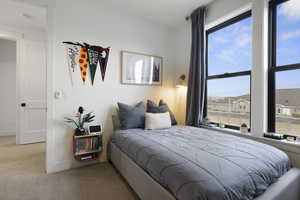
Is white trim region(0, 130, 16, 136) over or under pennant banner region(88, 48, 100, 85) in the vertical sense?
under

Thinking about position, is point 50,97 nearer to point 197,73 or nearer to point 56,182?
point 56,182

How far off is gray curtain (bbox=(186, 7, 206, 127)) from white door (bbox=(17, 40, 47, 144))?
345cm

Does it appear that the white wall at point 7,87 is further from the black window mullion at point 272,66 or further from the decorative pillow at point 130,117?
the black window mullion at point 272,66

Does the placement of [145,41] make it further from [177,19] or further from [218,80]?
[218,80]

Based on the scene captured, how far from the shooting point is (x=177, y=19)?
3037 mm

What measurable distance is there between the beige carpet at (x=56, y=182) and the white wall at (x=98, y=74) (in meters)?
0.25

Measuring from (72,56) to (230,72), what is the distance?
2579 mm

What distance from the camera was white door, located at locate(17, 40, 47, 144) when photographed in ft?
11.0

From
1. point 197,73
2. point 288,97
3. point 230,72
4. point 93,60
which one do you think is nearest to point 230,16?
point 230,72

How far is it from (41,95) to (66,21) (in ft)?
6.99

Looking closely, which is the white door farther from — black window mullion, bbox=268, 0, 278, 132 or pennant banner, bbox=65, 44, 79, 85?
black window mullion, bbox=268, 0, 278, 132

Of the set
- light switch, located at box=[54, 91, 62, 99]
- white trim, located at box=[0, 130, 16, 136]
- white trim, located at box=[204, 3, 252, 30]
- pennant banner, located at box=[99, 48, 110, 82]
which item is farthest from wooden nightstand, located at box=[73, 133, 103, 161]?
white trim, located at box=[0, 130, 16, 136]

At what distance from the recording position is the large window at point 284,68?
179 cm

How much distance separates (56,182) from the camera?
193 cm
